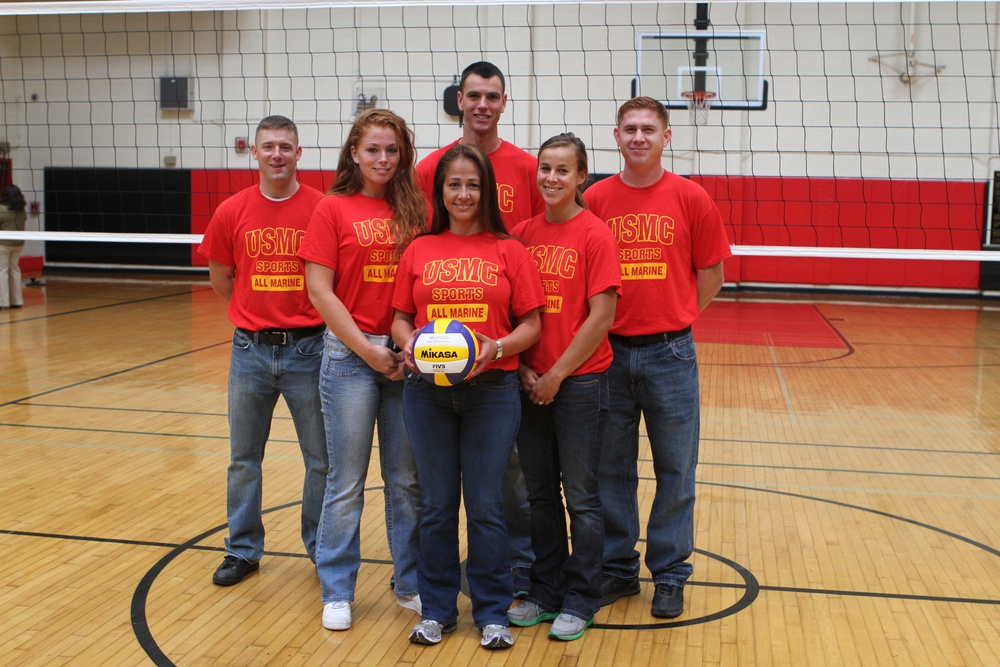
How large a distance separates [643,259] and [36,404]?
5.07m

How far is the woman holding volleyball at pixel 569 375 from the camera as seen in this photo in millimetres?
3084

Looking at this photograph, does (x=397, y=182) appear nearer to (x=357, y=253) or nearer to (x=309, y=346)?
(x=357, y=253)

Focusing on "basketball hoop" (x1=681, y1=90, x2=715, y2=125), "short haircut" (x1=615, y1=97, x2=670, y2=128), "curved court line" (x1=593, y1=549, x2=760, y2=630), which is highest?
"basketball hoop" (x1=681, y1=90, x2=715, y2=125)

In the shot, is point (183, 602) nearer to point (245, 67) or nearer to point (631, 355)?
Result: point (631, 355)

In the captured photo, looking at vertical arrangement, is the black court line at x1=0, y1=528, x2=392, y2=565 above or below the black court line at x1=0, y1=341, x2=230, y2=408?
below

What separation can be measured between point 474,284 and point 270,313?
2.89 ft

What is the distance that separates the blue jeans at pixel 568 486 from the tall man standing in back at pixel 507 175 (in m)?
0.18

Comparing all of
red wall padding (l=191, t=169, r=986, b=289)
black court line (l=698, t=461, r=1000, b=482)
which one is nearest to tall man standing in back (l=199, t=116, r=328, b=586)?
black court line (l=698, t=461, r=1000, b=482)

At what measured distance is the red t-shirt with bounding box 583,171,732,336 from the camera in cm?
331

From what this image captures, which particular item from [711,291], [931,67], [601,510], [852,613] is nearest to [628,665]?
[601,510]

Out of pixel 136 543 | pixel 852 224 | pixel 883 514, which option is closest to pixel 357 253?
pixel 136 543

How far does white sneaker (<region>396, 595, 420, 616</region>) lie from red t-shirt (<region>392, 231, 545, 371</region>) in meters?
0.93

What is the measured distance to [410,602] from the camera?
3398 millimetres

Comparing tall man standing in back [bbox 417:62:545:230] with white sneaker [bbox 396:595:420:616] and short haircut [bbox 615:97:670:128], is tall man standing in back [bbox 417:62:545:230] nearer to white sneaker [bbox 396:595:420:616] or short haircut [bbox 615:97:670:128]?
short haircut [bbox 615:97:670:128]
